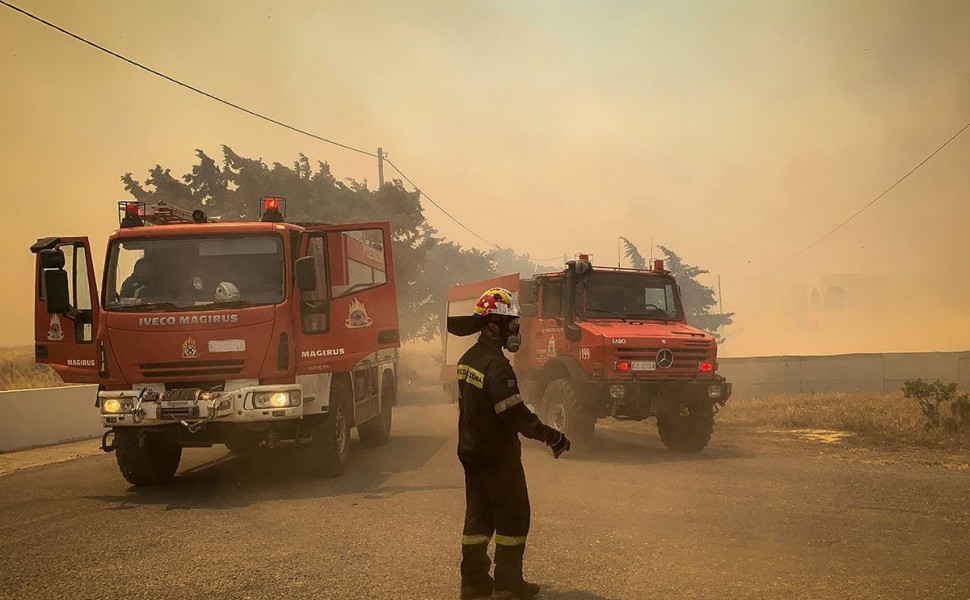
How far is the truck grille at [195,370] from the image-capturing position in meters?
8.32

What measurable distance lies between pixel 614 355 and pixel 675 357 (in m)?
0.99

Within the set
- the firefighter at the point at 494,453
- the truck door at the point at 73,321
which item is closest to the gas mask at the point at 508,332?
the firefighter at the point at 494,453

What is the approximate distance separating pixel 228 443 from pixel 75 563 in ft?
9.53

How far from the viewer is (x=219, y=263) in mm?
8828

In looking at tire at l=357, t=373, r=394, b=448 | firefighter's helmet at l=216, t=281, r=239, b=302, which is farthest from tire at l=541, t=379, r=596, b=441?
firefighter's helmet at l=216, t=281, r=239, b=302

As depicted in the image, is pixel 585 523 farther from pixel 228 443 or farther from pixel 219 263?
pixel 219 263

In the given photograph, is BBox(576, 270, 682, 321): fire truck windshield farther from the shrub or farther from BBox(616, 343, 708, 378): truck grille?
the shrub

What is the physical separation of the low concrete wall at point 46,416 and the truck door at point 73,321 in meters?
6.39

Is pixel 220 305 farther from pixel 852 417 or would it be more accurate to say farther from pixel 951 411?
pixel 951 411

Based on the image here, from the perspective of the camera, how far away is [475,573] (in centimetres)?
456

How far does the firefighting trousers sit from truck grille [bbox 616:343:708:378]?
6590mm

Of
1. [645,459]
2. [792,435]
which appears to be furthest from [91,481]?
[792,435]

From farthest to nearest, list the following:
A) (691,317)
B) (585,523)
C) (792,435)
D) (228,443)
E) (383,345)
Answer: (691,317)
(792,435)
(383,345)
(228,443)
(585,523)

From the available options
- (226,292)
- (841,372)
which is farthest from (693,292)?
(226,292)
